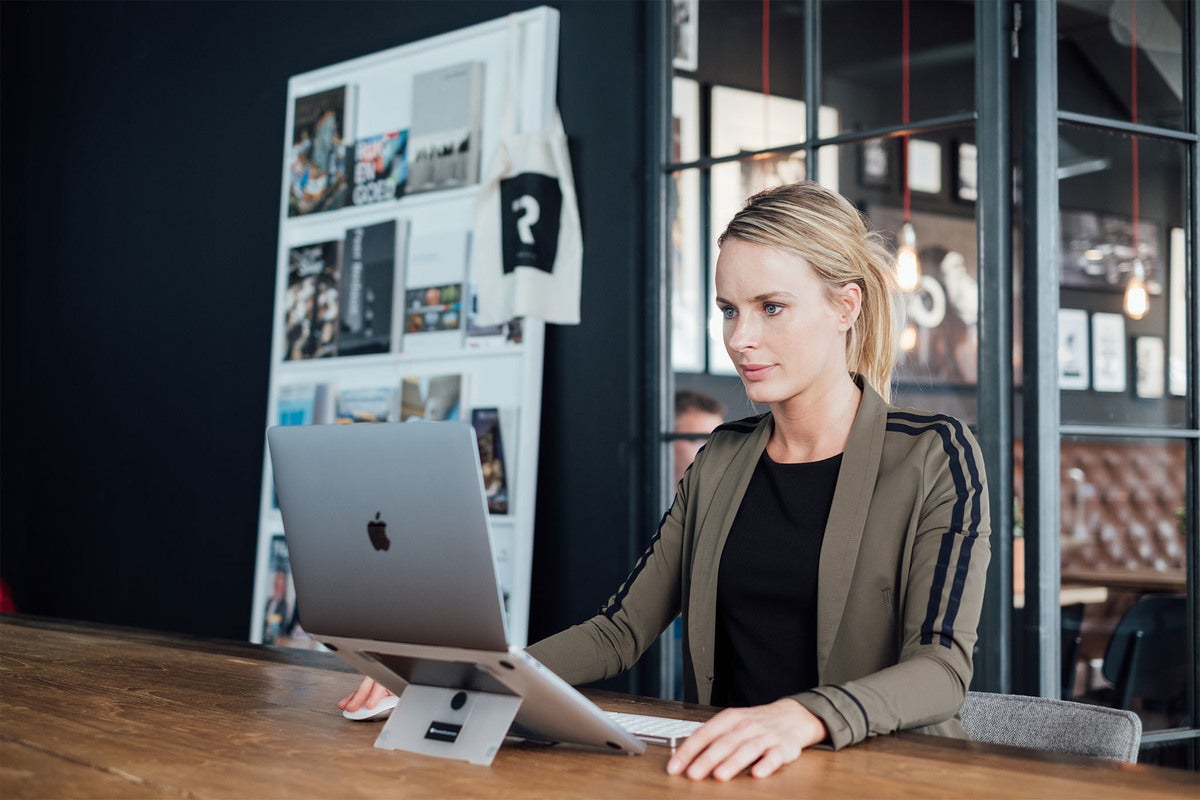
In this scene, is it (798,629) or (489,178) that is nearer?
(798,629)

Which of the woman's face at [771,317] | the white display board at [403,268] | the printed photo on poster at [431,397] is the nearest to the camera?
the woman's face at [771,317]

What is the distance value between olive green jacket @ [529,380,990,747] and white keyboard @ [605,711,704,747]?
0.16 meters

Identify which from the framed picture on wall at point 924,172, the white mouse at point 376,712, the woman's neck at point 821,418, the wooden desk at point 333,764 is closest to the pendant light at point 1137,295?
the framed picture on wall at point 924,172

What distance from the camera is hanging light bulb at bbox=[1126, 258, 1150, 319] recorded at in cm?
516

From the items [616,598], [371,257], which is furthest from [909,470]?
[371,257]

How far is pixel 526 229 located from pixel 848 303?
→ 1760 mm

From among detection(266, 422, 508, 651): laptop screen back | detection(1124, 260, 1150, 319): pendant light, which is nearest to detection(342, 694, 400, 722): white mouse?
detection(266, 422, 508, 651): laptop screen back

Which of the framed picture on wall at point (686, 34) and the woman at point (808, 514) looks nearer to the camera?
the woman at point (808, 514)

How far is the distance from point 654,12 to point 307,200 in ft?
4.69

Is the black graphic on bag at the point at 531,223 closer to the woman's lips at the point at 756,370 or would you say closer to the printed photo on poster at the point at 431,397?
the printed photo on poster at the point at 431,397

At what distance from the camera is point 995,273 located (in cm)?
304

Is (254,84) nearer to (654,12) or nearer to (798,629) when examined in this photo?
(654,12)

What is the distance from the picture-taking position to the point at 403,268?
404 cm

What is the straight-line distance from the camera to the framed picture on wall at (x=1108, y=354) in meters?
3.47
